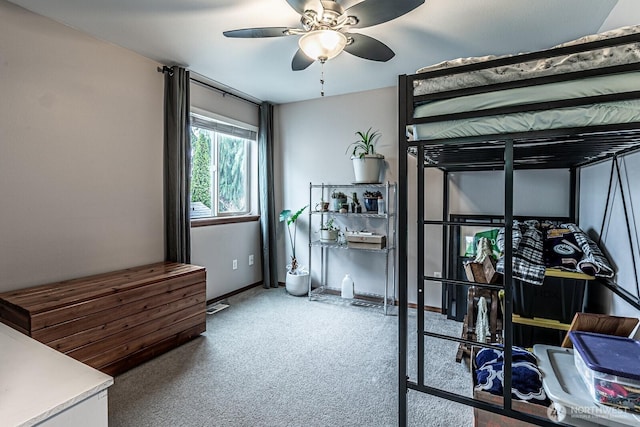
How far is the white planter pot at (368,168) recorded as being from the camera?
331 cm

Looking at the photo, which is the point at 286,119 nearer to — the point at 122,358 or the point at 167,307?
the point at 167,307

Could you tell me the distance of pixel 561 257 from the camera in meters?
2.11

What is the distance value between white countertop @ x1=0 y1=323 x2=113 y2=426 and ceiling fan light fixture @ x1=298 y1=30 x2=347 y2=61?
5.84 ft

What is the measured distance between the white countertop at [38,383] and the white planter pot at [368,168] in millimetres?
2803

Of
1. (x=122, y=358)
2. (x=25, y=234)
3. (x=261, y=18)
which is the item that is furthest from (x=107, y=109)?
(x=122, y=358)

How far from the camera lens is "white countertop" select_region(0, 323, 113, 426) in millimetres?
744

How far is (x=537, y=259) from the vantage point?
2.05 metres

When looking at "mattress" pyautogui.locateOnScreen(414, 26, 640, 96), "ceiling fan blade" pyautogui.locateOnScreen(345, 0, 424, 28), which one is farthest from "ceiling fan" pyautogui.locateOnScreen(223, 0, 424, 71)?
"mattress" pyautogui.locateOnScreen(414, 26, 640, 96)

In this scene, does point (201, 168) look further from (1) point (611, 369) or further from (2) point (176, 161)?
(1) point (611, 369)

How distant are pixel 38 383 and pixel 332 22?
2.00 m

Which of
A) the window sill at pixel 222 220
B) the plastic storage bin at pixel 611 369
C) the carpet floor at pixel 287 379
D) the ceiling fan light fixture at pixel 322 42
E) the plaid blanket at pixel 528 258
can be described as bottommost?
the carpet floor at pixel 287 379

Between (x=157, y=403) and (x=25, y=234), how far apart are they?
1406 mm

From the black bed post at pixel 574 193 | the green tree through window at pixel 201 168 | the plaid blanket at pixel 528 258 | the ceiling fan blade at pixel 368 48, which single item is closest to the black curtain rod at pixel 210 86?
the green tree through window at pixel 201 168

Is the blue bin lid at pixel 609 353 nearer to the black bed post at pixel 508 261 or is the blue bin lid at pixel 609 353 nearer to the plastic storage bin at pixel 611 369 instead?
the plastic storage bin at pixel 611 369
